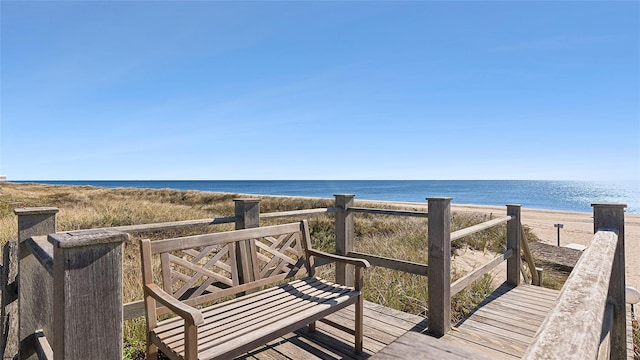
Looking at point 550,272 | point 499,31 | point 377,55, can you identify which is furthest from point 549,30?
point 550,272

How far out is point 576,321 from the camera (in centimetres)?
77

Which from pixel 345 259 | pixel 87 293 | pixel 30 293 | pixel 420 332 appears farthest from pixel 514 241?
pixel 30 293

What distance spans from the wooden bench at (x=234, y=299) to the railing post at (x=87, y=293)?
811 mm

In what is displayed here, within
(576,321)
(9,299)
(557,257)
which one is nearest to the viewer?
(576,321)

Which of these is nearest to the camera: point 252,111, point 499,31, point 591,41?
point 499,31

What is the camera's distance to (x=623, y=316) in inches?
101

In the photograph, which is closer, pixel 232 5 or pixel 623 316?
pixel 623 316

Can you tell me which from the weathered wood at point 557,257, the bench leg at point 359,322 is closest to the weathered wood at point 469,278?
the bench leg at point 359,322

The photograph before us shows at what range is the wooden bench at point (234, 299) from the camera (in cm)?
204

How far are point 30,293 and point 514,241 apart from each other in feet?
17.4

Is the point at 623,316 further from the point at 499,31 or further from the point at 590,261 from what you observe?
the point at 499,31

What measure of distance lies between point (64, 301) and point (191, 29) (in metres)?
10.4

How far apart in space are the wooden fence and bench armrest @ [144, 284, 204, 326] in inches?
8.0

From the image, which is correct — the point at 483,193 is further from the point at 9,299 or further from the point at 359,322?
the point at 9,299
